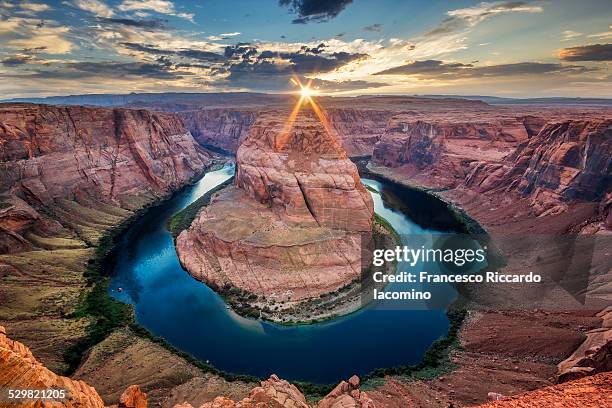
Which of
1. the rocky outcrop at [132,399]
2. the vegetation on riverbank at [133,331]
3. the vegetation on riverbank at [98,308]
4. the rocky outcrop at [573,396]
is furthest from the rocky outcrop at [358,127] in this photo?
the rocky outcrop at [573,396]

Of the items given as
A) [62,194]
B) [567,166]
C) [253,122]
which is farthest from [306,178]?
[253,122]

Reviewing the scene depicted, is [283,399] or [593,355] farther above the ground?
[283,399]

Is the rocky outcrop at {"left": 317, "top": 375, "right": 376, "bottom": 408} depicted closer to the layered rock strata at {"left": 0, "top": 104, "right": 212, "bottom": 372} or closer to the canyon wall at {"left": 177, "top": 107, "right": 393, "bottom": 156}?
the layered rock strata at {"left": 0, "top": 104, "right": 212, "bottom": 372}

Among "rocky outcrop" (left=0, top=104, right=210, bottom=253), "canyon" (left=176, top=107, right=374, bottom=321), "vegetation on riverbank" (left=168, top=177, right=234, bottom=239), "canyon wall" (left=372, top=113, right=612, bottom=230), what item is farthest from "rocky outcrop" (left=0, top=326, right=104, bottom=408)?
"canyon wall" (left=372, top=113, right=612, bottom=230)

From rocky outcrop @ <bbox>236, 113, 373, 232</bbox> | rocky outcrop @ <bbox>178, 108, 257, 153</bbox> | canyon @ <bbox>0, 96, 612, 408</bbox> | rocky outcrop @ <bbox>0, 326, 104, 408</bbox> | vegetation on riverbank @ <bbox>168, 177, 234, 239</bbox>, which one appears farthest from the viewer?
rocky outcrop @ <bbox>178, 108, 257, 153</bbox>

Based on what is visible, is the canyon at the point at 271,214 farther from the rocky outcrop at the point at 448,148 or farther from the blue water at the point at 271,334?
the blue water at the point at 271,334

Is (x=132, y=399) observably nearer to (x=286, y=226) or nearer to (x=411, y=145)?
(x=286, y=226)

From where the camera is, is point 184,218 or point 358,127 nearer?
point 184,218
